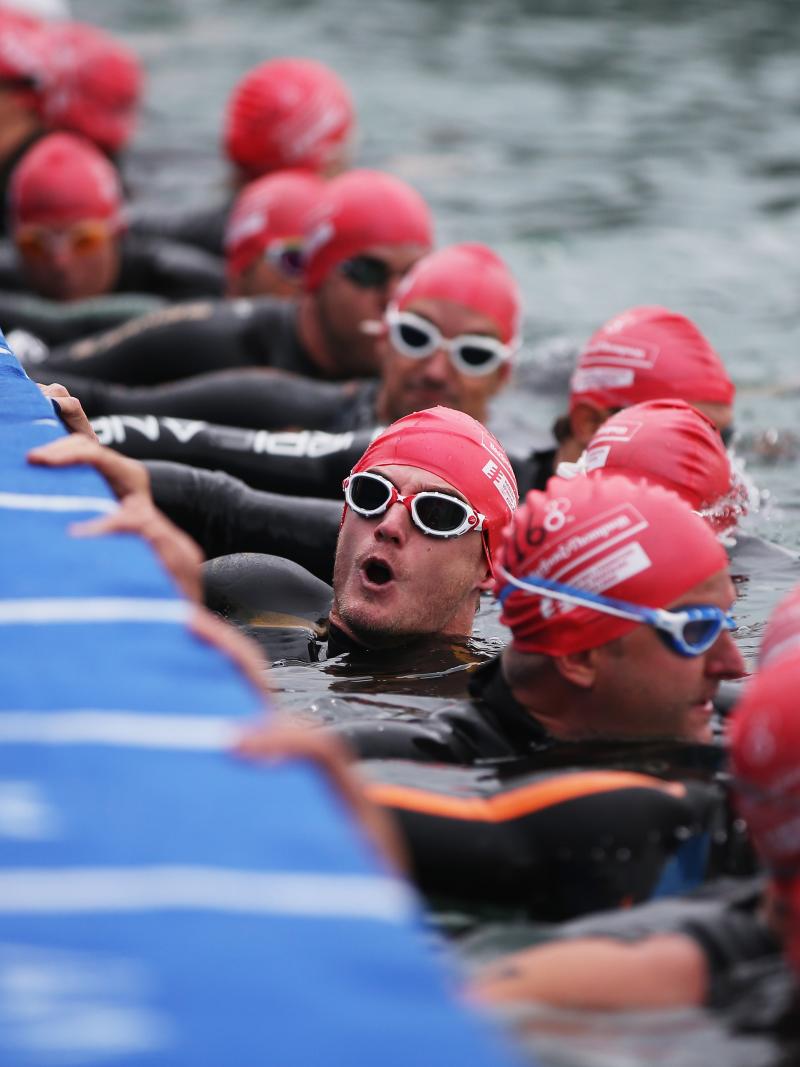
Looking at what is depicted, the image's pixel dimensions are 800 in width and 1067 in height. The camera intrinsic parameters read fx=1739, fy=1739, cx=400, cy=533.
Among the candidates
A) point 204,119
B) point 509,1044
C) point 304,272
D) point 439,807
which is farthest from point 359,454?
point 204,119

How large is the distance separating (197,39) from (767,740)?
1971 centimetres

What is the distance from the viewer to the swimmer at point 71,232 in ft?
36.5

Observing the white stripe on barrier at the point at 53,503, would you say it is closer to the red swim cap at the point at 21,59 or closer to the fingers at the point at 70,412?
the fingers at the point at 70,412

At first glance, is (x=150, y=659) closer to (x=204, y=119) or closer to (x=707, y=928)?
(x=707, y=928)

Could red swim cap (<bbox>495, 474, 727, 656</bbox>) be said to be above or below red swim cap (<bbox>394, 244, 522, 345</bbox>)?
below

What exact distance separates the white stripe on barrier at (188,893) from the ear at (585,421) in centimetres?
459

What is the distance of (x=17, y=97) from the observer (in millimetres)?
14000

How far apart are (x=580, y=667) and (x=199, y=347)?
17.9 ft

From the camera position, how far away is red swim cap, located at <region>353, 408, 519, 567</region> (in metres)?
5.65

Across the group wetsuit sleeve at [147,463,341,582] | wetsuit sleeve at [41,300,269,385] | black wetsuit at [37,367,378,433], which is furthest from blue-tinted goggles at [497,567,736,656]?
wetsuit sleeve at [41,300,269,385]

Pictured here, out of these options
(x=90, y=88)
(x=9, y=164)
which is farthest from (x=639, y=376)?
(x=90, y=88)

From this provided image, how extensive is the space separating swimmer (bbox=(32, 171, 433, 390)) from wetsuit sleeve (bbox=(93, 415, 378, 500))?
6.66 ft

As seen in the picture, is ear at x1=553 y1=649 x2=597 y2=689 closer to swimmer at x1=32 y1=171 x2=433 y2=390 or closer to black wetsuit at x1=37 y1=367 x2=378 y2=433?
black wetsuit at x1=37 y1=367 x2=378 y2=433

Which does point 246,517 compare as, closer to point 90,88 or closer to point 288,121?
point 288,121
